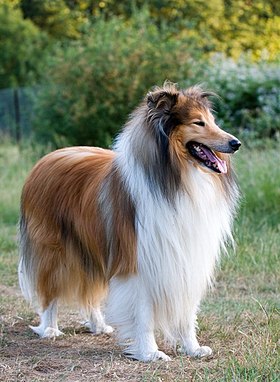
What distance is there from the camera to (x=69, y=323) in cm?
670

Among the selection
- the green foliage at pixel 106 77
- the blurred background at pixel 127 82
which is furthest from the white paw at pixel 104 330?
the green foliage at pixel 106 77

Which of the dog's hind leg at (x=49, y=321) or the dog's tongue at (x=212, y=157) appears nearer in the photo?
the dog's tongue at (x=212, y=157)

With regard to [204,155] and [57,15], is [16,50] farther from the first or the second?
[204,155]

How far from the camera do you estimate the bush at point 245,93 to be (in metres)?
16.2

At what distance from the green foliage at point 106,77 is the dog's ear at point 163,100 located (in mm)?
11227

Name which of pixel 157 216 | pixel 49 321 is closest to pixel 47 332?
pixel 49 321

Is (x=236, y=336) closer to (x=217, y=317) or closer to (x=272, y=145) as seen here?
(x=217, y=317)

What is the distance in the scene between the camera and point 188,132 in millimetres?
5262

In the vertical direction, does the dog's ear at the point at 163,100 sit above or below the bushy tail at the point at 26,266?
above

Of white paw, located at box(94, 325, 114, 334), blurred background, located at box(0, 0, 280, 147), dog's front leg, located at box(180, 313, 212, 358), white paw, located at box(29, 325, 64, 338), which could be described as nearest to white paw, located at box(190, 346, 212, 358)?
dog's front leg, located at box(180, 313, 212, 358)

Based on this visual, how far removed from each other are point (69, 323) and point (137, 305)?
4.57 ft

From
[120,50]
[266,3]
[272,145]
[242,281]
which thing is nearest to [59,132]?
[120,50]

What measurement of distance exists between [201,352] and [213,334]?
470mm

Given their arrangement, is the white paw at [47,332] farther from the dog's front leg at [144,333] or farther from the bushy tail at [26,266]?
the dog's front leg at [144,333]
